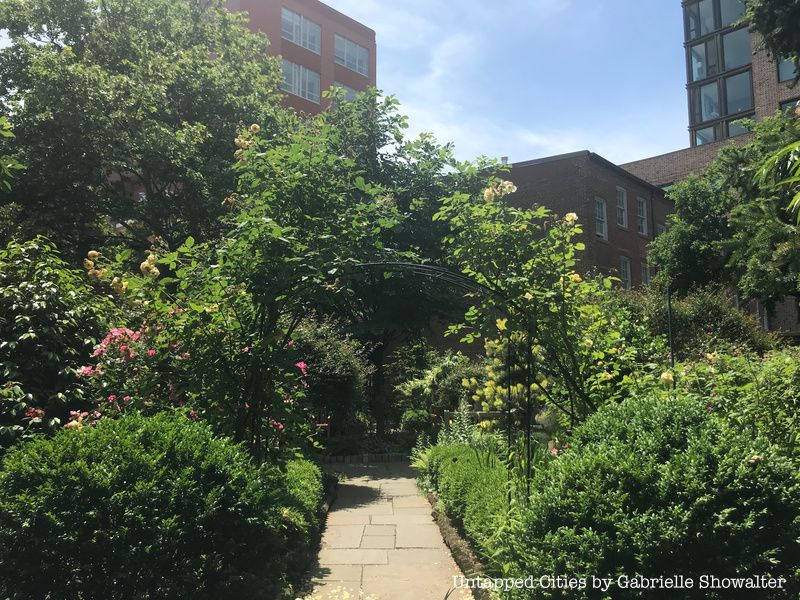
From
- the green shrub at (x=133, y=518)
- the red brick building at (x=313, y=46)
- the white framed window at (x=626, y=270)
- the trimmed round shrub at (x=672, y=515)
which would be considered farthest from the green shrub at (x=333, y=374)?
the red brick building at (x=313, y=46)

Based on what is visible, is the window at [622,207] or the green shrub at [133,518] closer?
the green shrub at [133,518]

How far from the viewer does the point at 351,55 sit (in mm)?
37781

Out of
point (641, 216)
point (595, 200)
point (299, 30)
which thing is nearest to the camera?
point (595, 200)

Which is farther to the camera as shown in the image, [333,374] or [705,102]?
[705,102]

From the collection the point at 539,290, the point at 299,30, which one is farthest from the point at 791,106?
the point at 299,30

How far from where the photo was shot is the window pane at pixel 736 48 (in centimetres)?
3791

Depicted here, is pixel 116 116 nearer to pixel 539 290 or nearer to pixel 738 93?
pixel 539 290

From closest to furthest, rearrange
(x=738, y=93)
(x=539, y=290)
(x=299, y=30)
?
1. (x=539, y=290)
2. (x=299, y=30)
3. (x=738, y=93)

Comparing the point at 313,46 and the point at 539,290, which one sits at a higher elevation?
the point at 313,46

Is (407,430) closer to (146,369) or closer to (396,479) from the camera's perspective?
(396,479)

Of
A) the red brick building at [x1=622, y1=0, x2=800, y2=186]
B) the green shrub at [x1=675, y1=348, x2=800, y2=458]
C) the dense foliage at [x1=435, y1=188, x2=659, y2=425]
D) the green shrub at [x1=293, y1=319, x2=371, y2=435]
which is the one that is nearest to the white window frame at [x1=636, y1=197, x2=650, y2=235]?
the red brick building at [x1=622, y1=0, x2=800, y2=186]

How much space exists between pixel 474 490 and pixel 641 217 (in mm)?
26361

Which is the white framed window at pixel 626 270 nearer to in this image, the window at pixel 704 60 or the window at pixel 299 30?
the window at pixel 704 60

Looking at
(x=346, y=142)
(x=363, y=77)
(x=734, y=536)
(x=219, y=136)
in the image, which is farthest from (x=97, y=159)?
(x=363, y=77)
